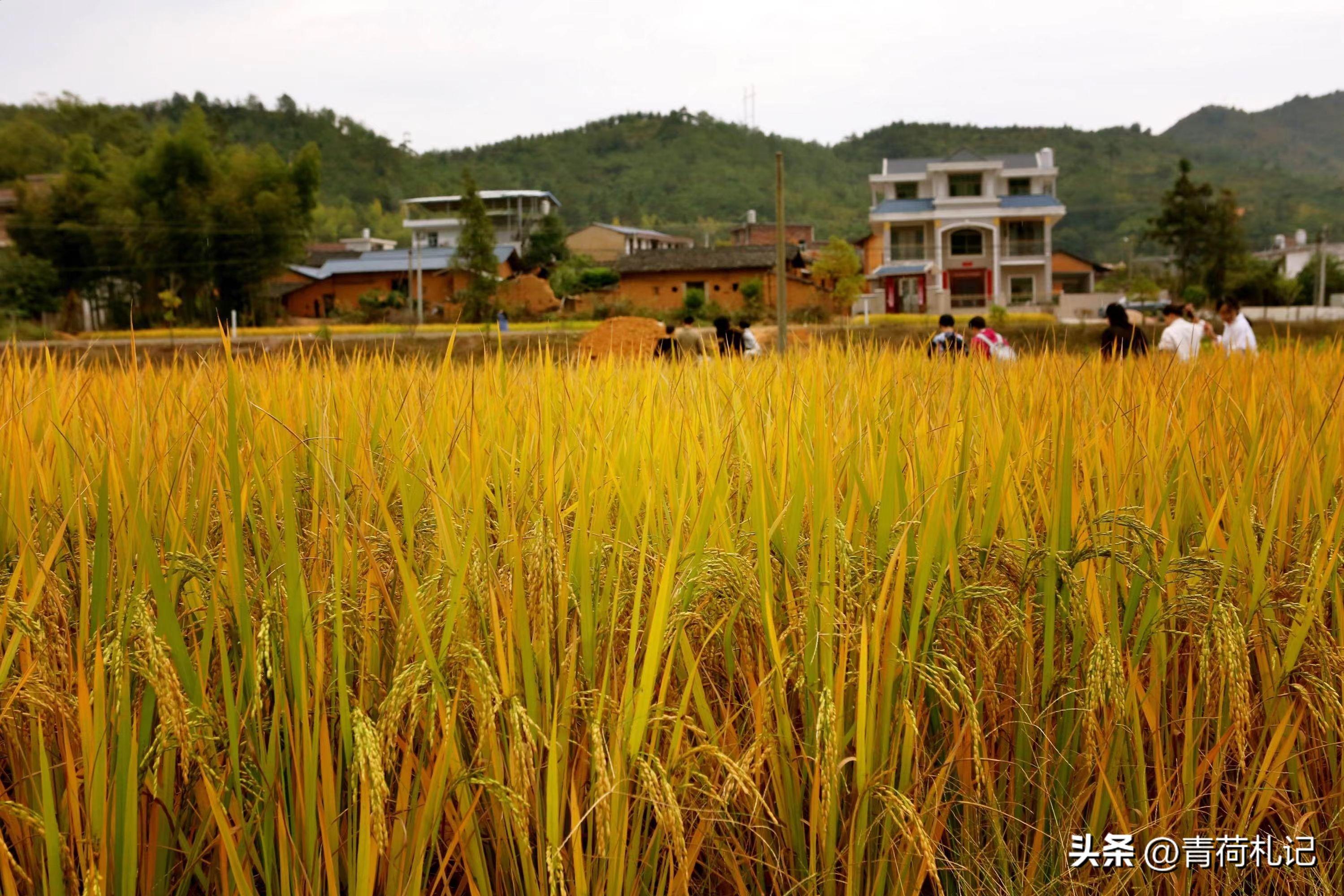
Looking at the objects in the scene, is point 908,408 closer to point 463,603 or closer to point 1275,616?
point 1275,616

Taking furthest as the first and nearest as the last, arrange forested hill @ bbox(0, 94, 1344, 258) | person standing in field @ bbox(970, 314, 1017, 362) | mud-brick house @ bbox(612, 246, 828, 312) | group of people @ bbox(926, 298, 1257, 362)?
forested hill @ bbox(0, 94, 1344, 258) → mud-brick house @ bbox(612, 246, 828, 312) → group of people @ bbox(926, 298, 1257, 362) → person standing in field @ bbox(970, 314, 1017, 362)

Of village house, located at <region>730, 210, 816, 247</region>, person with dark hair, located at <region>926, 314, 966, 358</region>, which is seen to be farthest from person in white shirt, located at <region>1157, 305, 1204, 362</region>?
village house, located at <region>730, 210, 816, 247</region>

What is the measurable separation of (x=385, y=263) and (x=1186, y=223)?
31.9m

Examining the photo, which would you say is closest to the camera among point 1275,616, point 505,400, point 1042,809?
point 1042,809

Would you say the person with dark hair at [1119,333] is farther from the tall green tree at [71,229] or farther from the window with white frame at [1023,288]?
the window with white frame at [1023,288]

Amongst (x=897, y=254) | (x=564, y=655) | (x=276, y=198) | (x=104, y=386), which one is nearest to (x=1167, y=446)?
(x=564, y=655)

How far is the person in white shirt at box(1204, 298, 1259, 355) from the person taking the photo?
6.83 m

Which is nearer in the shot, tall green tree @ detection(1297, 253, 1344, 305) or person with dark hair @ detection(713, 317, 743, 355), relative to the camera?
person with dark hair @ detection(713, 317, 743, 355)

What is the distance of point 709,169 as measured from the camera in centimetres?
8788

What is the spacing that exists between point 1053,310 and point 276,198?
1088 inches

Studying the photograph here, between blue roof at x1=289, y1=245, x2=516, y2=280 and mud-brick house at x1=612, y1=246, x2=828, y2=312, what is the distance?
5.67 metres

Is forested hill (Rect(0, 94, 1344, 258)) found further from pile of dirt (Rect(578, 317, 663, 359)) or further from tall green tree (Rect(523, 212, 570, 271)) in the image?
pile of dirt (Rect(578, 317, 663, 359))

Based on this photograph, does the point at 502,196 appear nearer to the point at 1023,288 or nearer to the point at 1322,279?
the point at 1023,288

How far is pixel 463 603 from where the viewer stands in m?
1.64
